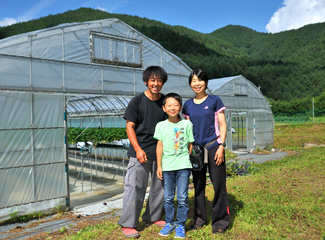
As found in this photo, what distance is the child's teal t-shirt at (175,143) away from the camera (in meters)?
3.04

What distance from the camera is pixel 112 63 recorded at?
6.86 metres

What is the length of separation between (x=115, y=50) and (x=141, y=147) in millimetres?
4344

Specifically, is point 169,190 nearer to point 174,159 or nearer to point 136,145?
point 174,159

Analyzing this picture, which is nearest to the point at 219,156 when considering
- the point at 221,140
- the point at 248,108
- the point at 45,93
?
the point at 221,140

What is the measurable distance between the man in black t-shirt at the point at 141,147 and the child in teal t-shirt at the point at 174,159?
0.62ft

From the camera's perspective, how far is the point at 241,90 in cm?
1320

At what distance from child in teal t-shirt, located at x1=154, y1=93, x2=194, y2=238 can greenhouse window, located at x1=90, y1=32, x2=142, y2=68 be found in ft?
13.4

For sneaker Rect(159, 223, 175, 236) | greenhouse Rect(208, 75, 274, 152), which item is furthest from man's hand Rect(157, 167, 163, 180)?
greenhouse Rect(208, 75, 274, 152)

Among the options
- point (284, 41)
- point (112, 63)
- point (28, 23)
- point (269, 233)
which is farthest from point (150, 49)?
point (284, 41)

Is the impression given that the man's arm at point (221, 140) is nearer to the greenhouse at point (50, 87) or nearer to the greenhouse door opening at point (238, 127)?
the greenhouse at point (50, 87)

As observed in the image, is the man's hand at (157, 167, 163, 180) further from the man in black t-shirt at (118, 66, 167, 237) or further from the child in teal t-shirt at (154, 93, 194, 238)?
the man in black t-shirt at (118, 66, 167, 237)

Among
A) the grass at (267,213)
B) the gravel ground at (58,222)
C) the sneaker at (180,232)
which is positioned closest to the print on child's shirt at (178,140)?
the sneaker at (180,232)

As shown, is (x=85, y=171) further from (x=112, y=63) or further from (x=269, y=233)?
(x=269, y=233)

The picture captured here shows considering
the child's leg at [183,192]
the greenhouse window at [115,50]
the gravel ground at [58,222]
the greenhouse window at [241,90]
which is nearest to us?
the child's leg at [183,192]
